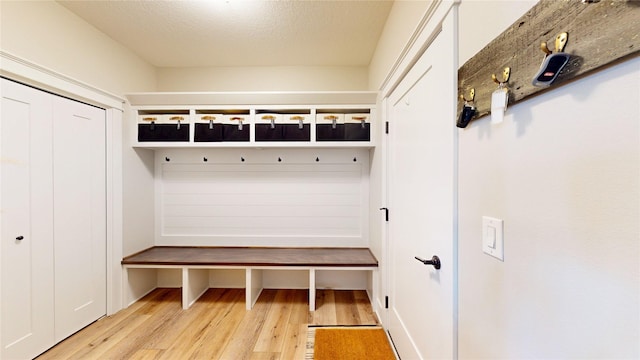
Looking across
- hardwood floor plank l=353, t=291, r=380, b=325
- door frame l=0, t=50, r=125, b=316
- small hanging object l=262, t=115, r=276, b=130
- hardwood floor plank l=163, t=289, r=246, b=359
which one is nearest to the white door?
hardwood floor plank l=353, t=291, r=380, b=325

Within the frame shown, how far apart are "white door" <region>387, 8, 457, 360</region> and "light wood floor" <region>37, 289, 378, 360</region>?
765mm

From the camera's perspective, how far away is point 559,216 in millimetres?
574

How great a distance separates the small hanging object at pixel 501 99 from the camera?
27.7 inches

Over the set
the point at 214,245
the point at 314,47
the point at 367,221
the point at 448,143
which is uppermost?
the point at 314,47

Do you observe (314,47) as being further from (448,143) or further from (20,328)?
(20,328)

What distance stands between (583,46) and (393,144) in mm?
1472

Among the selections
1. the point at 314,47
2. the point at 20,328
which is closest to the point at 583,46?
the point at 314,47

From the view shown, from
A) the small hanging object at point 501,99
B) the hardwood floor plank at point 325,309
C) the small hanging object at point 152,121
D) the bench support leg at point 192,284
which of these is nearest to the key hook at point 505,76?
the small hanging object at point 501,99

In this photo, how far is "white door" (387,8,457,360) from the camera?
104cm

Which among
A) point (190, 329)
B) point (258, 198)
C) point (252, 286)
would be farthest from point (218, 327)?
point (258, 198)

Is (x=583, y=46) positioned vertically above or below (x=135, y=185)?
above

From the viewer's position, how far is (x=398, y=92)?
1808mm

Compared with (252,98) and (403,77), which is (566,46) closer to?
(403,77)

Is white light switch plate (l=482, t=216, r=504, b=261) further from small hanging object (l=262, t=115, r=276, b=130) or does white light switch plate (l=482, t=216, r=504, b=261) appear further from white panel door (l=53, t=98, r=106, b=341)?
white panel door (l=53, t=98, r=106, b=341)
